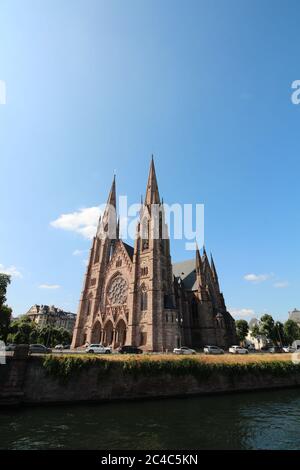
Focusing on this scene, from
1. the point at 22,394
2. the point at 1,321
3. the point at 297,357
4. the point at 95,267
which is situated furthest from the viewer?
the point at 95,267

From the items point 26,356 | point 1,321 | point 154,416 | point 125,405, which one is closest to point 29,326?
point 1,321

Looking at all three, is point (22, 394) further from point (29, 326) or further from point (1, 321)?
point (29, 326)

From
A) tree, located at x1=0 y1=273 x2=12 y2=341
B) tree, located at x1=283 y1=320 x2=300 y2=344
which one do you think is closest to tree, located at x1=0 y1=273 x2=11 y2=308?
tree, located at x1=0 y1=273 x2=12 y2=341

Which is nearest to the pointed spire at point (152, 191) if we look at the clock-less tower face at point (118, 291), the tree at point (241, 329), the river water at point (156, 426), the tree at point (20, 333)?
the clock-less tower face at point (118, 291)

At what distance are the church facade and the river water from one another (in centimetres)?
2057

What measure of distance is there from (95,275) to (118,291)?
8773mm

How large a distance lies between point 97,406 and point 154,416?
586 centimetres

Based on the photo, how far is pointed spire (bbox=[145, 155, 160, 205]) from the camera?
5907 cm

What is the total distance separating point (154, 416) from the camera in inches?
710

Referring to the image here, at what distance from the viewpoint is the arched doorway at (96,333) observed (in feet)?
166

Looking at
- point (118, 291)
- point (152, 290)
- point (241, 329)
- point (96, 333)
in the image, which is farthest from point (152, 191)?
point (241, 329)

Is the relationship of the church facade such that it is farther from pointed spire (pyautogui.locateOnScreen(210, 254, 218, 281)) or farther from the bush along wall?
the bush along wall

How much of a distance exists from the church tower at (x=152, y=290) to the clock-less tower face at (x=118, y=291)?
10.8 feet

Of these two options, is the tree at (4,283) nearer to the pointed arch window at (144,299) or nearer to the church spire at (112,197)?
the pointed arch window at (144,299)
